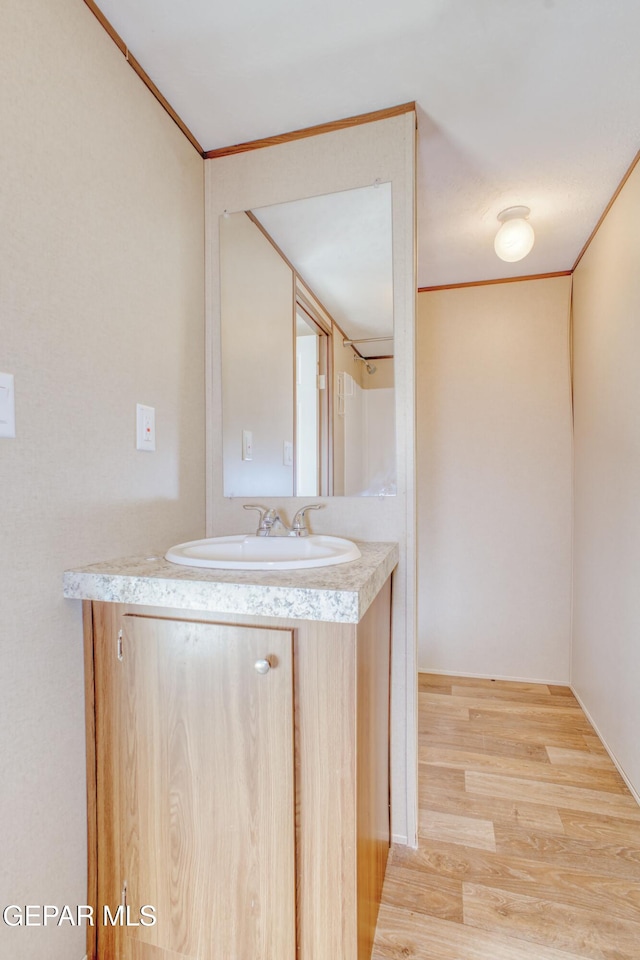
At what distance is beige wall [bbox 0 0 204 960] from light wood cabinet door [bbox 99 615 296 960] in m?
0.14

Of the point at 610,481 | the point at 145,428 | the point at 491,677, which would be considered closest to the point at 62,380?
the point at 145,428

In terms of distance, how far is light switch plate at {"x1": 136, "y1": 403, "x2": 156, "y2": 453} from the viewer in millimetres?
1234

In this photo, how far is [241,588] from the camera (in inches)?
33.4

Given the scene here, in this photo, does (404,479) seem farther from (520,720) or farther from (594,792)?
(520,720)

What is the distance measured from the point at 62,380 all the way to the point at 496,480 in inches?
89.2

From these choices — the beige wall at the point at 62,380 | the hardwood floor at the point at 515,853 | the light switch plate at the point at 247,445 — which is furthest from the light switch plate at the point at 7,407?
the hardwood floor at the point at 515,853

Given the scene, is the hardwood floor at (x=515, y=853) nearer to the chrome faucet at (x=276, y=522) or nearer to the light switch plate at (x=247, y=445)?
the chrome faucet at (x=276, y=522)

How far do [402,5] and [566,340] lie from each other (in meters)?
1.87

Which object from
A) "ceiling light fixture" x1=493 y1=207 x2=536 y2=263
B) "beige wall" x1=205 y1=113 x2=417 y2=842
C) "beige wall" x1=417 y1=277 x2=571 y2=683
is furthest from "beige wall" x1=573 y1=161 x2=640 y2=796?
"beige wall" x1=205 y1=113 x2=417 y2=842

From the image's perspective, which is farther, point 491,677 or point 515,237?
point 491,677

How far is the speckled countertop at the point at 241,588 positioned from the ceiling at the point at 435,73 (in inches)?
52.9

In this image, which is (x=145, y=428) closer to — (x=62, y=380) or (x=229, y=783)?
(x=62, y=380)

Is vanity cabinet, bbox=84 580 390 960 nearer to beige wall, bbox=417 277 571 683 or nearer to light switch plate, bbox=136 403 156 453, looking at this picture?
light switch plate, bbox=136 403 156 453

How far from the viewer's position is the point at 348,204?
1.44m
